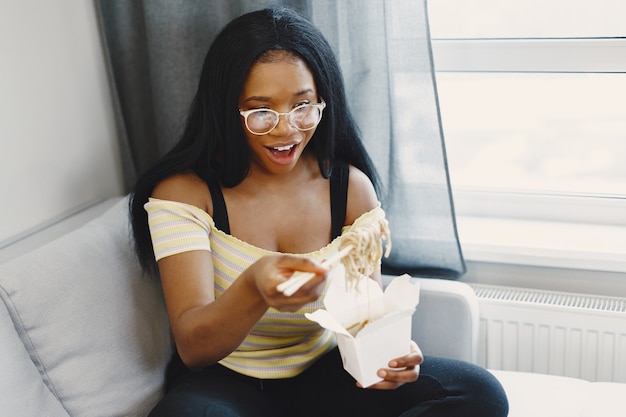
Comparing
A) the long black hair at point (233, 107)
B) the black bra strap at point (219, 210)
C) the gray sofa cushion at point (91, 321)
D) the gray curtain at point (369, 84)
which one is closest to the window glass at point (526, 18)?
the gray curtain at point (369, 84)

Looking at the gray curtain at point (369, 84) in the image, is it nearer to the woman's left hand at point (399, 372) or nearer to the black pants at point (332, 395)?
the black pants at point (332, 395)

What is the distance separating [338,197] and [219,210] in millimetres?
276

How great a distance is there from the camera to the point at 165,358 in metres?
1.82

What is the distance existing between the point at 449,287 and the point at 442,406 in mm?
424

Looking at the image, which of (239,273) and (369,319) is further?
(239,273)

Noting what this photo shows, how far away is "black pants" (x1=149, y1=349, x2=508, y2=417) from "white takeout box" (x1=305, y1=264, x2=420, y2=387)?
7.6 inches

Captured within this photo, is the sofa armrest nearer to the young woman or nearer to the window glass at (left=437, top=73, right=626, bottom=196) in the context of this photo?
the young woman

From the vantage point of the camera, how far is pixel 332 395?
1674mm

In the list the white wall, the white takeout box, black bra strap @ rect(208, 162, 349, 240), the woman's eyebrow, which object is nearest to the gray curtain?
the white wall

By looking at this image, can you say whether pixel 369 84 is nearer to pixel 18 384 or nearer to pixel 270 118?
pixel 270 118

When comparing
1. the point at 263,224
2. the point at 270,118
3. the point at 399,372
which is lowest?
the point at 399,372

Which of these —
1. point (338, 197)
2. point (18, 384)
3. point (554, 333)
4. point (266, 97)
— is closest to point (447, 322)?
point (554, 333)

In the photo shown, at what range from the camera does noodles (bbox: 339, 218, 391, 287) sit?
1394mm

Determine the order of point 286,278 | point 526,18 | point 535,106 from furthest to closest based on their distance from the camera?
point 535,106 → point 526,18 → point 286,278
